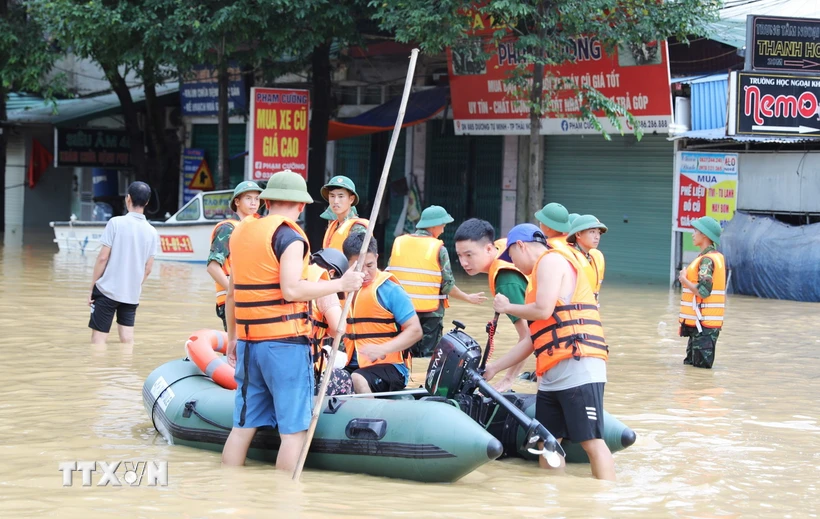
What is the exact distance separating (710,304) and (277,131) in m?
12.7

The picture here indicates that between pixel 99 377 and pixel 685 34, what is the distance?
11.5 metres

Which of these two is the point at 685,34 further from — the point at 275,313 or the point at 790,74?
the point at 275,313

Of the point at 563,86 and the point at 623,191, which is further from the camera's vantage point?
the point at 623,191

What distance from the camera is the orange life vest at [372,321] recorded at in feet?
21.9

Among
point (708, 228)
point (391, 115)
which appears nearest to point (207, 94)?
point (391, 115)

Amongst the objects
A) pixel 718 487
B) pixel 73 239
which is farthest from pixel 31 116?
pixel 718 487

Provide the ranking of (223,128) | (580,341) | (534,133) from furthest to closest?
(223,128) < (534,133) < (580,341)

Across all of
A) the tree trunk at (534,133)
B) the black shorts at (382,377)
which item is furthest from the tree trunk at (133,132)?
the black shorts at (382,377)

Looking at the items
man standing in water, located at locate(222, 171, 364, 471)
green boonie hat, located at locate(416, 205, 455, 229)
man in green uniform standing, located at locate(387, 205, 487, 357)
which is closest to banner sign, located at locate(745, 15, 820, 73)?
green boonie hat, located at locate(416, 205, 455, 229)

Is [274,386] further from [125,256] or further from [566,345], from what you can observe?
[125,256]

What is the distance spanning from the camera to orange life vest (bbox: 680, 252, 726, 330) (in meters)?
9.95

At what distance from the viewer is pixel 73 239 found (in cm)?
2242

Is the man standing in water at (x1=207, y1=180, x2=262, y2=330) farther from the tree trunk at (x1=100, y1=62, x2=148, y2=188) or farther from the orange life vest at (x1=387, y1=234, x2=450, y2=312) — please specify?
the tree trunk at (x1=100, y1=62, x2=148, y2=188)

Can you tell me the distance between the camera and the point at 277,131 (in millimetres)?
21203
